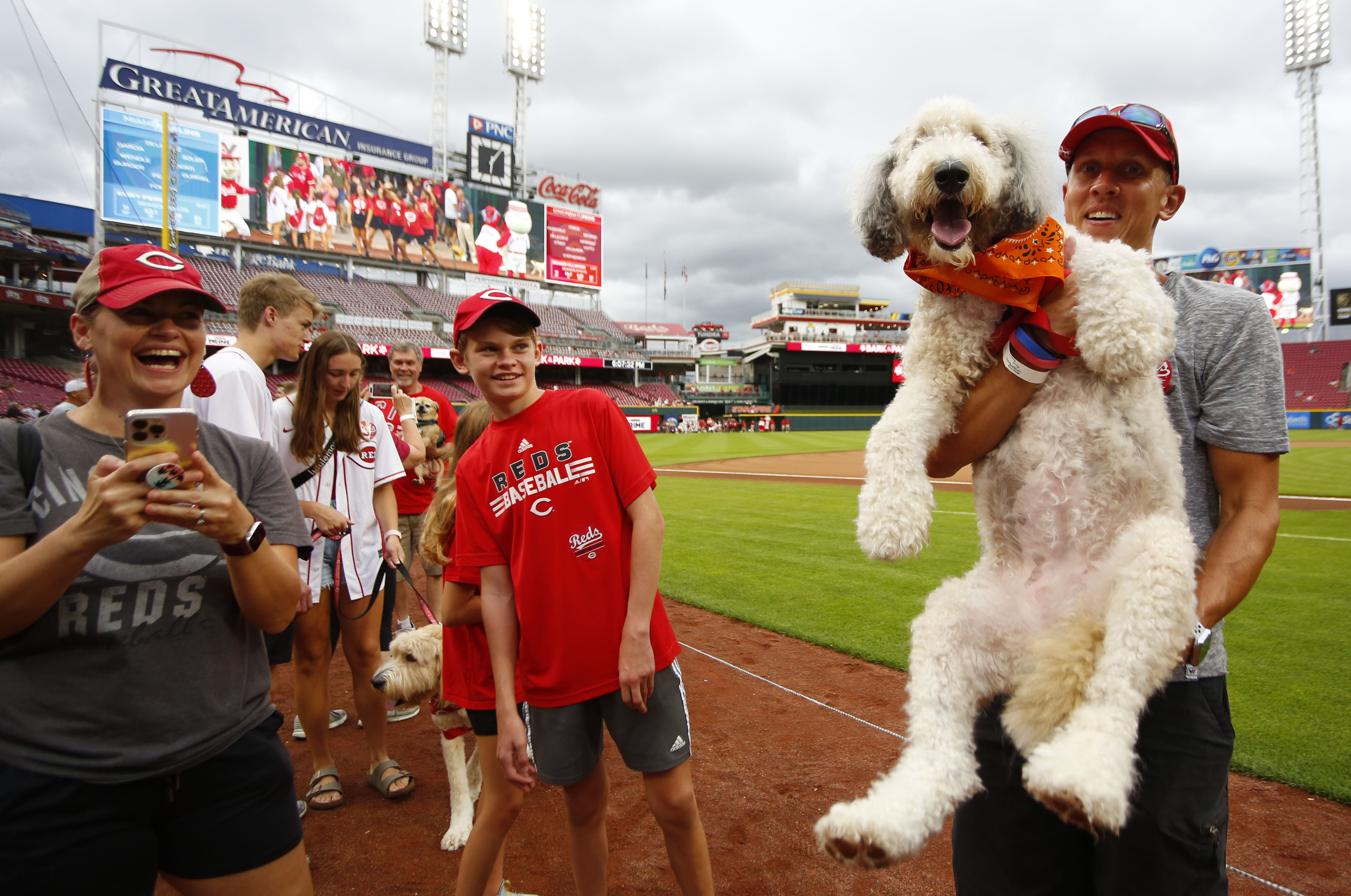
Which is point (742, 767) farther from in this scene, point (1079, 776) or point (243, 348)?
point (243, 348)

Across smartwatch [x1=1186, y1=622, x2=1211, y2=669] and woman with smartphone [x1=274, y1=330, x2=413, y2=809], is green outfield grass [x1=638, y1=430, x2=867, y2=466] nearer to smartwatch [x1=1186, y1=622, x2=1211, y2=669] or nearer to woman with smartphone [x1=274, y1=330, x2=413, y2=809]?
woman with smartphone [x1=274, y1=330, x2=413, y2=809]

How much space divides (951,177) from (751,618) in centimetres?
552

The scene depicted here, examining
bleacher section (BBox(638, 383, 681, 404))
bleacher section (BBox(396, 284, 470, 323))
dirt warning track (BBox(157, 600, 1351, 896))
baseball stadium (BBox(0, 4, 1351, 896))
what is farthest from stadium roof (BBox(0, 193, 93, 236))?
dirt warning track (BBox(157, 600, 1351, 896))

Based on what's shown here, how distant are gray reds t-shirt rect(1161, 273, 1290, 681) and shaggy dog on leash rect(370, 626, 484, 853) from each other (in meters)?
3.20

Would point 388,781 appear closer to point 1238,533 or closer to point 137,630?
point 137,630

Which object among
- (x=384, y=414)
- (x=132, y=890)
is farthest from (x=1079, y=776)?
(x=384, y=414)

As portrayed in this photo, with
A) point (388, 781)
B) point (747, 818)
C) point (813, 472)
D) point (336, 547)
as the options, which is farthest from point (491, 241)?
point (747, 818)

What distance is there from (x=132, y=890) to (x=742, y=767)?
10.0 feet

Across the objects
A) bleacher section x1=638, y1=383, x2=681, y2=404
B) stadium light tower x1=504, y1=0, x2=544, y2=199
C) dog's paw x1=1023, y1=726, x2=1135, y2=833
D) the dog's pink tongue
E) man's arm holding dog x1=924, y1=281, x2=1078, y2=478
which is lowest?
dog's paw x1=1023, y1=726, x2=1135, y2=833

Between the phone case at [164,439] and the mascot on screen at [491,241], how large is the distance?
166 feet

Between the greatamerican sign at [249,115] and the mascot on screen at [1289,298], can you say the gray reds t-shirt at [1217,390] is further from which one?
the mascot on screen at [1289,298]

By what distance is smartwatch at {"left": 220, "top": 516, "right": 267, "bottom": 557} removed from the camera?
70.2 inches

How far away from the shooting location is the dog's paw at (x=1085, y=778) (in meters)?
1.42

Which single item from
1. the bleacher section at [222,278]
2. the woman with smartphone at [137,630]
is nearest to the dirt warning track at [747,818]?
the woman with smartphone at [137,630]
